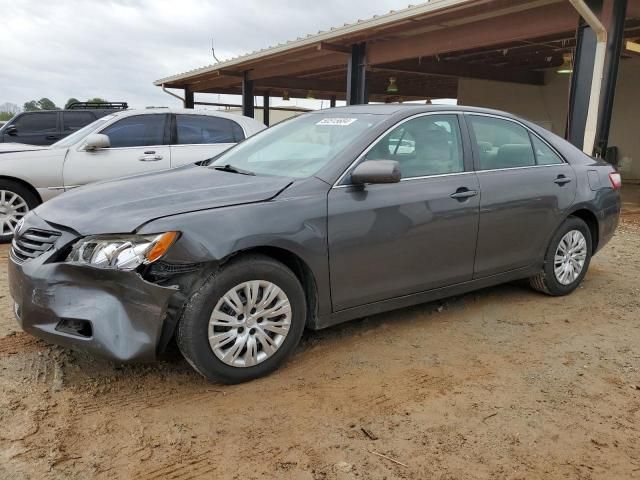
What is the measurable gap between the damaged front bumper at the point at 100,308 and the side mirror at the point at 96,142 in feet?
13.1

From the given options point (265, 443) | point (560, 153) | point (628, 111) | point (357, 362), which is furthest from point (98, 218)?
point (628, 111)

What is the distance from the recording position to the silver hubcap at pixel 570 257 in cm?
470

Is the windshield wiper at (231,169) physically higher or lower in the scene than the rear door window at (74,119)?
lower

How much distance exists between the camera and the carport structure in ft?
27.1

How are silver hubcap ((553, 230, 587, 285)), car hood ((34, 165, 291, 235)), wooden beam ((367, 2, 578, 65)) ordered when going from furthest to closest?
1. wooden beam ((367, 2, 578, 65))
2. silver hubcap ((553, 230, 587, 285))
3. car hood ((34, 165, 291, 235))

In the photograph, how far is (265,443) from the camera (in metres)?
2.56

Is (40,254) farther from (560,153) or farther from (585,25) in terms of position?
(585,25)

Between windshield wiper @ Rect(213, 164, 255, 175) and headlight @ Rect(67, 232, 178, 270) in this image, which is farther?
windshield wiper @ Rect(213, 164, 255, 175)

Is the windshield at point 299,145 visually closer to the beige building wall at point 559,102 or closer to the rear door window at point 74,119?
the rear door window at point 74,119

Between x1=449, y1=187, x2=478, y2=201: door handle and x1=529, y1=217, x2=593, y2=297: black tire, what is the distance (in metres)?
1.10

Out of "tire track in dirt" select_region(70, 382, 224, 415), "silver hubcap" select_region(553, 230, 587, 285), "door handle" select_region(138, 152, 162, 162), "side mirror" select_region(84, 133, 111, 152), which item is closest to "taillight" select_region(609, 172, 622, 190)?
"silver hubcap" select_region(553, 230, 587, 285)

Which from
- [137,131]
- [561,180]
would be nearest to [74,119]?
[137,131]

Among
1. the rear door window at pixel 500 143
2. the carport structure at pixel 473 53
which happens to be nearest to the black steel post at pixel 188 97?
the carport structure at pixel 473 53

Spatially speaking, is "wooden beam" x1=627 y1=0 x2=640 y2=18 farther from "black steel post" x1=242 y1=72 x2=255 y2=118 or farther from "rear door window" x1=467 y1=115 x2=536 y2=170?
"black steel post" x1=242 y1=72 x2=255 y2=118
